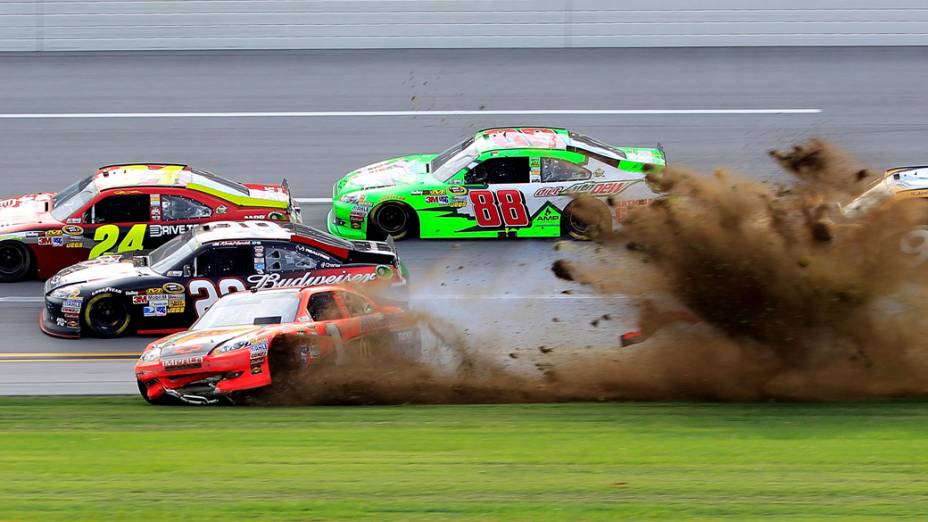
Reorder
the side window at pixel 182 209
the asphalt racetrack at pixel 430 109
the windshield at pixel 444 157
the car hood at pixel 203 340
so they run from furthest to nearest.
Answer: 1. the asphalt racetrack at pixel 430 109
2. the windshield at pixel 444 157
3. the side window at pixel 182 209
4. the car hood at pixel 203 340

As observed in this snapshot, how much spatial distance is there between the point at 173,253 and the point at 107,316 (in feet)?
3.36

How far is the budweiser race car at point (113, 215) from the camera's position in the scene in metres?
15.6

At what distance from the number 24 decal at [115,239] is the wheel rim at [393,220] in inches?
122

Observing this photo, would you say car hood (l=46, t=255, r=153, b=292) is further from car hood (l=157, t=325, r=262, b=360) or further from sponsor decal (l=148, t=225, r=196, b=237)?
car hood (l=157, t=325, r=262, b=360)

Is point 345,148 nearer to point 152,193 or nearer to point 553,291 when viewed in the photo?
point 152,193

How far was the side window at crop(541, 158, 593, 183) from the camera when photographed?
1683 cm

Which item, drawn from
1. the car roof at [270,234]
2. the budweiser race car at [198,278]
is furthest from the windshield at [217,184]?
the budweiser race car at [198,278]

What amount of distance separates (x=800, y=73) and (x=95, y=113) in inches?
493

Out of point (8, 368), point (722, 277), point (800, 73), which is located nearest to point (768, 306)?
point (722, 277)

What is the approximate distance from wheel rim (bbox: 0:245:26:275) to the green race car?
156 inches

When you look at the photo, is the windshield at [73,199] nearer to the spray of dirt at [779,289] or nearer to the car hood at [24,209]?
the car hood at [24,209]

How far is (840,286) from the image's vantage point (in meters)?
10.4

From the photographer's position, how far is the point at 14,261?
15742mm

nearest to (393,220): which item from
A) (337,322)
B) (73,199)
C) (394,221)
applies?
(394,221)
